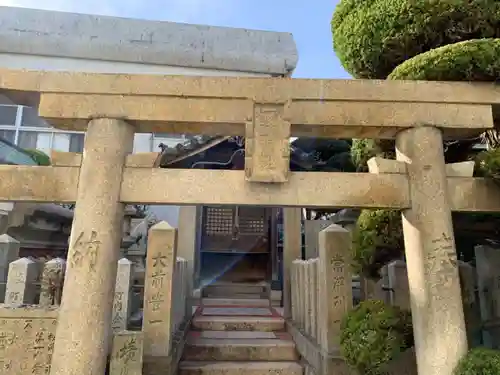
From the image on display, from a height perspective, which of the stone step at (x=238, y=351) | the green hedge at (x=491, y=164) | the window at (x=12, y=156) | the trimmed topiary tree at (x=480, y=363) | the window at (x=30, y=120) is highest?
the window at (x=30, y=120)

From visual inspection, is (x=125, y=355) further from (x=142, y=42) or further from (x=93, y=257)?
(x=142, y=42)

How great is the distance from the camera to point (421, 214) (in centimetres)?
371

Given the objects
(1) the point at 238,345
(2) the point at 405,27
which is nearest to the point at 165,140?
(1) the point at 238,345

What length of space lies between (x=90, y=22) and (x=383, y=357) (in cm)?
1456

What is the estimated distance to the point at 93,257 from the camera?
3537 mm

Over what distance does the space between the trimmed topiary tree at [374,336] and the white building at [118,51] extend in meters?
9.64

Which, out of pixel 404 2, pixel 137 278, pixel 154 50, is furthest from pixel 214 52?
pixel 404 2

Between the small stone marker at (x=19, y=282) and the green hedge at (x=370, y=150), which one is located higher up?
the green hedge at (x=370, y=150)

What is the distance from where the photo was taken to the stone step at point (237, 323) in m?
7.06

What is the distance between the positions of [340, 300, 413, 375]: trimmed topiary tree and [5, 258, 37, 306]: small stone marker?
397 centimetres

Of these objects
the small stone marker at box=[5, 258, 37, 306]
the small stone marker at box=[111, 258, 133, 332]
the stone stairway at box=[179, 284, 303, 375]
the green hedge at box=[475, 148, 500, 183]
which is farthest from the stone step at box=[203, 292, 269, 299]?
the green hedge at box=[475, 148, 500, 183]

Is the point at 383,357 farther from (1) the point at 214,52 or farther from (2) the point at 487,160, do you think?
(1) the point at 214,52

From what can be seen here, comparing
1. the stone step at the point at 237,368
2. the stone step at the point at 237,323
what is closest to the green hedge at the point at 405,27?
the stone step at the point at 237,368

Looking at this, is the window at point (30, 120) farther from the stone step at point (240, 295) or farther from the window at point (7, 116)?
the stone step at point (240, 295)
